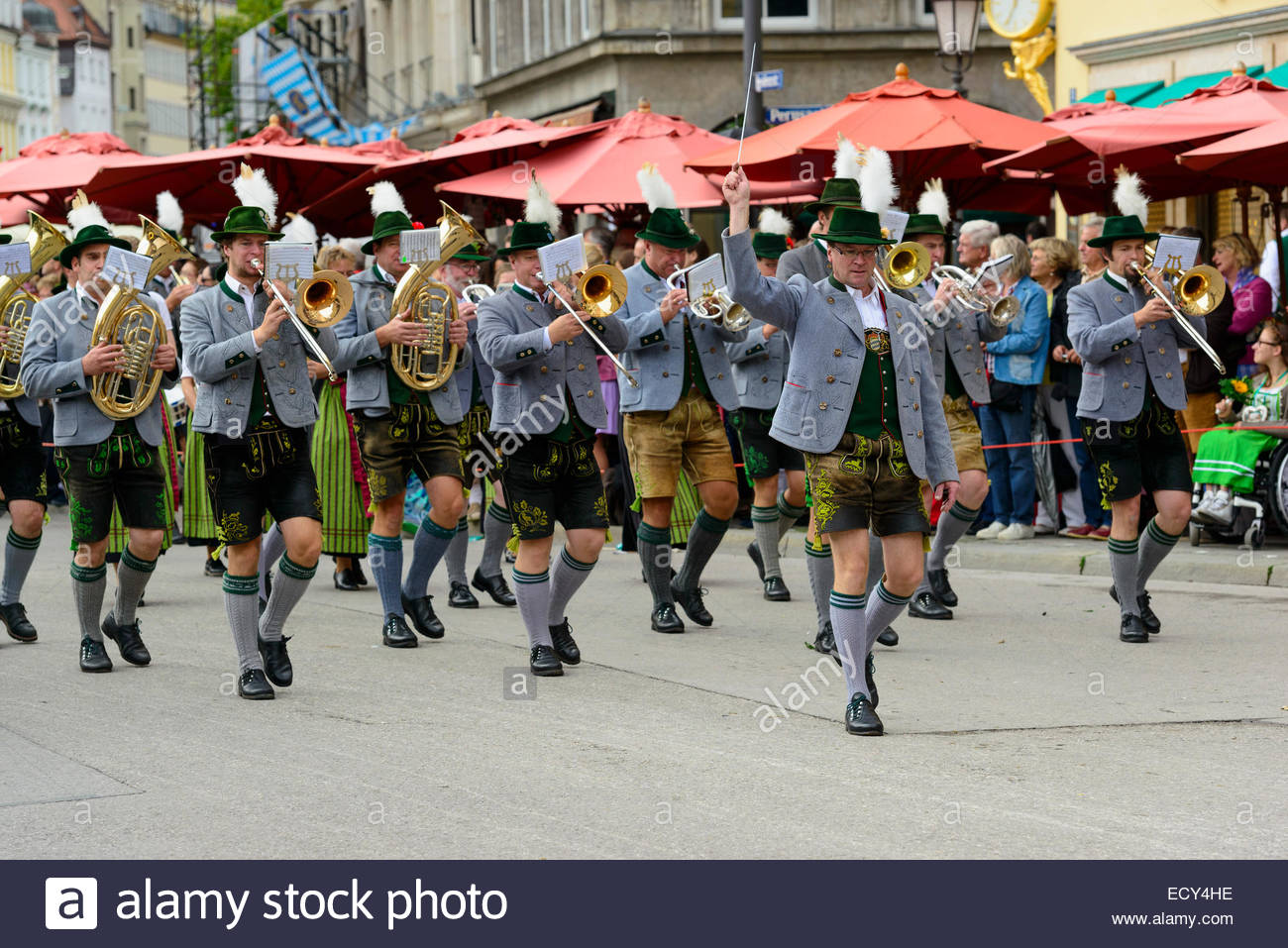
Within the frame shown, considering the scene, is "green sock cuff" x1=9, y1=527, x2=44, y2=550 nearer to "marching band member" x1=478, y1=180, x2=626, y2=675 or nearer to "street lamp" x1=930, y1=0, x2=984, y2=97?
"marching band member" x1=478, y1=180, x2=626, y2=675

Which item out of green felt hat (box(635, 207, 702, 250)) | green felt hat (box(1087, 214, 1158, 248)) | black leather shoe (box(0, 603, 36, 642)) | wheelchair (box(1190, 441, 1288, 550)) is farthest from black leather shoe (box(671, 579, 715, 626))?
wheelchair (box(1190, 441, 1288, 550))

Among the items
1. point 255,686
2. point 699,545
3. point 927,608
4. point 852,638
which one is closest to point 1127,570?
point 927,608

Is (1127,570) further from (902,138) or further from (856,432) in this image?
(902,138)

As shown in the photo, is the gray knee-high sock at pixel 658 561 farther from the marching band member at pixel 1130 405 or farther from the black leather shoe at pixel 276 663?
the black leather shoe at pixel 276 663

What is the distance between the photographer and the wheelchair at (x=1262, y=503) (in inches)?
492

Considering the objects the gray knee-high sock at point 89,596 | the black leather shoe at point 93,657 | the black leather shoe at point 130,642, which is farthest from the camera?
the black leather shoe at point 130,642

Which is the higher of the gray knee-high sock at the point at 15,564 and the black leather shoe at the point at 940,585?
the gray knee-high sock at the point at 15,564

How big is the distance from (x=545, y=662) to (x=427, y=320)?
7.05 feet

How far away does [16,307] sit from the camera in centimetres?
1015

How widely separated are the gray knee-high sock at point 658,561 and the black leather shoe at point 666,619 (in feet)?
0.10

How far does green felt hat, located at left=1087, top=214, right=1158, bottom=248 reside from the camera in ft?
32.0

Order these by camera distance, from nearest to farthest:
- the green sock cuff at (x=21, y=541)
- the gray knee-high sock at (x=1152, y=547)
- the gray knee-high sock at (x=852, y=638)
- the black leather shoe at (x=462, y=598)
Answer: the gray knee-high sock at (x=852, y=638) → the gray knee-high sock at (x=1152, y=547) → the green sock cuff at (x=21, y=541) → the black leather shoe at (x=462, y=598)

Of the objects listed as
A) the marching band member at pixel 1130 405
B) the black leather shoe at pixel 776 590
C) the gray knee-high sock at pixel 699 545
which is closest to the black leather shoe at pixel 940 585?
the black leather shoe at pixel 776 590
